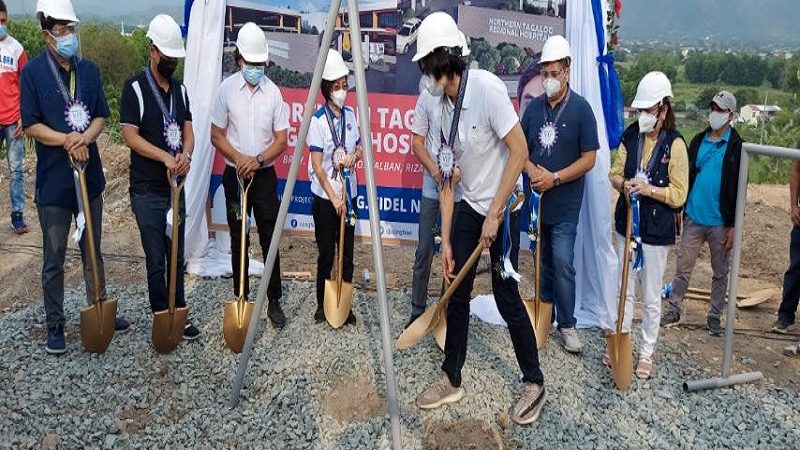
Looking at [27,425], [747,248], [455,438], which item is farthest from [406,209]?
[747,248]

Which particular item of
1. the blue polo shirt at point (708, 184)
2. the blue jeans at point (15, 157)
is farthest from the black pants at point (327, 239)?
the blue jeans at point (15, 157)

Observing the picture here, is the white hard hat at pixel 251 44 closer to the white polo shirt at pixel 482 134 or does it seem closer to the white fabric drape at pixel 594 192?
the white polo shirt at pixel 482 134

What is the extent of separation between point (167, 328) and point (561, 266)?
2.83m

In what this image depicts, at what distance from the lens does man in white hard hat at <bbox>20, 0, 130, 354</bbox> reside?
14.6 feet

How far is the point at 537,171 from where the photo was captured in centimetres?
484

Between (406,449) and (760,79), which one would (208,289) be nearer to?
(406,449)

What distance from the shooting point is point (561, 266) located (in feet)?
16.6

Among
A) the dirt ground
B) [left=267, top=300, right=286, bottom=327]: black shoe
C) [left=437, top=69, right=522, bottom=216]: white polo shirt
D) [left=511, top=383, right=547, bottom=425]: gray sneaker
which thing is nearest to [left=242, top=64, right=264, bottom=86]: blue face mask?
[left=267, top=300, right=286, bottom=327]: black shoe

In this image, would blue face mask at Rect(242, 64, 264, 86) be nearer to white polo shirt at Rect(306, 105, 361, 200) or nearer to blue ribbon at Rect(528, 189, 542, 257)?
white polo shirt at Rect(306, 105, 361, 200)

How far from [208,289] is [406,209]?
1.89 metres

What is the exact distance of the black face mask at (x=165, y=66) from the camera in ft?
15.0

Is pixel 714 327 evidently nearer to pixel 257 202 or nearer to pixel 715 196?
pixel 715 196

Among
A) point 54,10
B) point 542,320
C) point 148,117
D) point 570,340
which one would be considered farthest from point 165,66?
point 570,340

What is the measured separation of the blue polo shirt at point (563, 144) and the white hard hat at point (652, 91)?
42 centimetres
